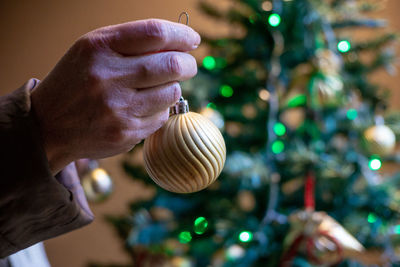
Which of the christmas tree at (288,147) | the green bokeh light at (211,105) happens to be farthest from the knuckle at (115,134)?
the green bokeh light at (211,105)

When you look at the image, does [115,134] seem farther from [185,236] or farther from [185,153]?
[185,236]

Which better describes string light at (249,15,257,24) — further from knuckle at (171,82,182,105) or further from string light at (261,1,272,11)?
knuckle at (171,82,182,105)

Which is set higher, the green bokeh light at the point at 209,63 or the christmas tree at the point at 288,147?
the green bokeh light at the point at 209,63

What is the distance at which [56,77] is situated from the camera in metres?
0.27

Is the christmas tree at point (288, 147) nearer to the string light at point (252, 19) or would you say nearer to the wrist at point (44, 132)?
the string light at point (252, 19)

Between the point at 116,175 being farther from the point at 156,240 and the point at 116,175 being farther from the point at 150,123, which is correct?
the point at 150,123

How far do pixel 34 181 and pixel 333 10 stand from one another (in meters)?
0.75

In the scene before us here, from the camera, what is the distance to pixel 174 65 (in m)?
0.25

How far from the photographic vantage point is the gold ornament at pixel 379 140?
2.56ft

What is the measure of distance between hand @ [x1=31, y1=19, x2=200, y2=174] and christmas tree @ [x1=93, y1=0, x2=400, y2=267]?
1.52 feet

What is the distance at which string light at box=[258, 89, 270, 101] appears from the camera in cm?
89

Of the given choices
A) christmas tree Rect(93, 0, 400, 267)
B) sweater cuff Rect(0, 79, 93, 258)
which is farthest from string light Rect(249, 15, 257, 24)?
sweater cuff Rect(0, 79, 93, 258)

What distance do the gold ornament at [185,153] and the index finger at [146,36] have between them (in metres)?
0.05

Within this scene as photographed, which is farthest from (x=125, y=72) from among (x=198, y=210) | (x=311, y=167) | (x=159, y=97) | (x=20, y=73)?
(x=198, y=210)
